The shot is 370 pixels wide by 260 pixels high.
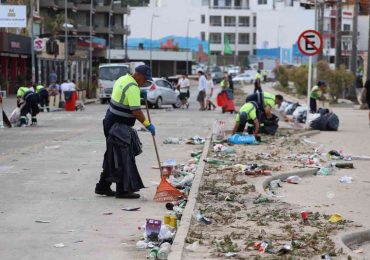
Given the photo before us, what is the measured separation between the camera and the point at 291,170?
1425 cm

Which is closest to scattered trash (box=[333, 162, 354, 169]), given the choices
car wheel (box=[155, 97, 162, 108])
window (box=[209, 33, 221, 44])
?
car wheel (box=[155, 97, 162, 108])

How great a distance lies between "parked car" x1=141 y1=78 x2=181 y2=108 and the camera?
130 ft

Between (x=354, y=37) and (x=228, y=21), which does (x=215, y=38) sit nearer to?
(x=228, y=21)

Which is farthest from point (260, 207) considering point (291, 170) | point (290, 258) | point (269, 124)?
point (269, 124)

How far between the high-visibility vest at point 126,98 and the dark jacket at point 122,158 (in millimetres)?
201

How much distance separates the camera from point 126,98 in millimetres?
11016

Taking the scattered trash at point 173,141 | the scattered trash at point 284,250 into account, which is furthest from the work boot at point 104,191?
the scattered trash at point 173,141

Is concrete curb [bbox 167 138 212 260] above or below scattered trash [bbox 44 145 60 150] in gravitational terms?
above

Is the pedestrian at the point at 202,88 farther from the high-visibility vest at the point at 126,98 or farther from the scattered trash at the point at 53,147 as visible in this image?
the high-visibility vest at the point at 126,98

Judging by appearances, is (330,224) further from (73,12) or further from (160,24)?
(160,24)

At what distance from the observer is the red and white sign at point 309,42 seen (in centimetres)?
2281

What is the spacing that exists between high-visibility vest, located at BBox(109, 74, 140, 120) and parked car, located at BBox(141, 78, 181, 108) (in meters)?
28.0

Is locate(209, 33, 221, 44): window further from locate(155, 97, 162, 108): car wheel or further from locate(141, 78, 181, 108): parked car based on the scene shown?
locate(155, 97, 162, 108): car wheel

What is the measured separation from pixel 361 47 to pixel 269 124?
59.0 metres
